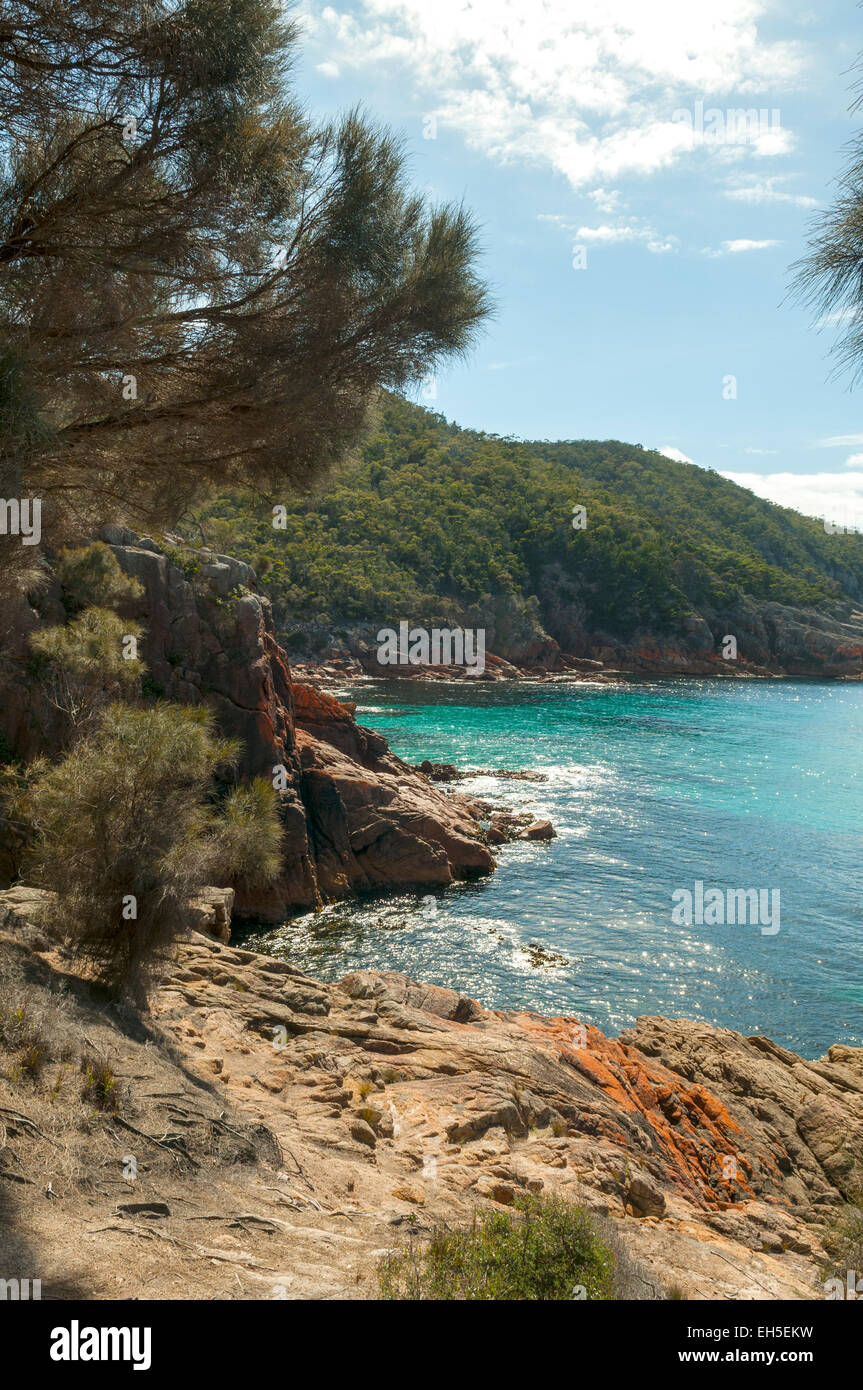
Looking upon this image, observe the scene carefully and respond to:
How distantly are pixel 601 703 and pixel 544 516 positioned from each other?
1475 inches

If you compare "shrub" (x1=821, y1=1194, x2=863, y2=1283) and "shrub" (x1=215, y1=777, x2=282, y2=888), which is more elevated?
"shrub" (x1=215, y1=777, x2=282, y2=888)

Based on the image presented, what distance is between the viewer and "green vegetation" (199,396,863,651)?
68125mm

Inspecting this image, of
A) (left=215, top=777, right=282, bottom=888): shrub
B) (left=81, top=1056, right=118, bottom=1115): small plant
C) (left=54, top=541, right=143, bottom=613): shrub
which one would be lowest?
(left=81, top=1056, right=118, bottom=1115): small plant

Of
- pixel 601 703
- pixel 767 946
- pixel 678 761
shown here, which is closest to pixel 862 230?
pixel 767 946

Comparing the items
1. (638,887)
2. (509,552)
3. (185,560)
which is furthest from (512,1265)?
(509,552)

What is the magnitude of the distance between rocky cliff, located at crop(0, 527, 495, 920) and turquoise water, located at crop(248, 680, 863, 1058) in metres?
1.11

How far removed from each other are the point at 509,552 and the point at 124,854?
267 feet

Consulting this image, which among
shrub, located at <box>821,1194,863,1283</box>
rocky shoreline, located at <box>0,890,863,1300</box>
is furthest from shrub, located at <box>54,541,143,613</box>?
shrub, located at <box>821,1194,863,1283</box>

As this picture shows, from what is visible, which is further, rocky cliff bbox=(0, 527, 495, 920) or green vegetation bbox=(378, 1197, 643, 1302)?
rocky cliff bbox=(0, 527, 495, 920)

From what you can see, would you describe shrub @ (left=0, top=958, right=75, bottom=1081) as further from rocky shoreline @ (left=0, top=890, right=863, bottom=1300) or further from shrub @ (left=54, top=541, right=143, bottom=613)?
shrub @ (left=54, top=541, right=143, bottom=613)

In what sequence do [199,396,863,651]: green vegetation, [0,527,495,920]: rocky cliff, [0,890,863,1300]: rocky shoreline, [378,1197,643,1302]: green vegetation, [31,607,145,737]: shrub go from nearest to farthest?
1. [378,1197,643,1302]: green vegetation
2. [0,890,863,1300]: rocky shoreline
3. [31,607,145,737]: shrub
4. [0,527,495,920]: rocky cliff
5. [199,396,863,651]: green vegetation

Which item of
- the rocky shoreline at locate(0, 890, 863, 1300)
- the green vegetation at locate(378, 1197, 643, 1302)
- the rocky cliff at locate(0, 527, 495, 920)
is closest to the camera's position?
the green vegetation at locate(378, 1197, 643, 1302)

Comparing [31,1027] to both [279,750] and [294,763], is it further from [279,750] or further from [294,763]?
[294,763]

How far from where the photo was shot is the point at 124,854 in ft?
23.1
